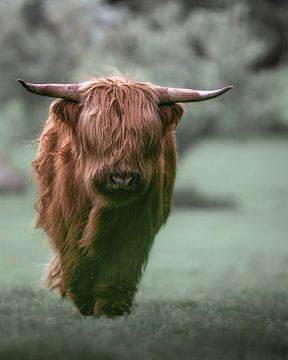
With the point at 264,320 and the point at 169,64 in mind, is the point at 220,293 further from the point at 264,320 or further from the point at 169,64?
the point at 169,64

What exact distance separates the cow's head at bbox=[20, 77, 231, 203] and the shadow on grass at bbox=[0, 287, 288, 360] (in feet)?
2.39

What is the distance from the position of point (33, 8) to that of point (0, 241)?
7875mm

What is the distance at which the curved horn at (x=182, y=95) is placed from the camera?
4848 mm

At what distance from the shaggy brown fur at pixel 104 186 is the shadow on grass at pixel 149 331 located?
239mm

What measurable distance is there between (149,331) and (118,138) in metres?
1.04

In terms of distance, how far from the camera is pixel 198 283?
8.58 m

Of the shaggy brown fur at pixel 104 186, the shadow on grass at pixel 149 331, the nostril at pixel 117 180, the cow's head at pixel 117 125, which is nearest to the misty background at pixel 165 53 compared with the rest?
the shadow on grass at pixel 149 331

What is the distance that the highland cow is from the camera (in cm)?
465

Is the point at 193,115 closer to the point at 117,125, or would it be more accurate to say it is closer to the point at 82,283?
the point at 82,283

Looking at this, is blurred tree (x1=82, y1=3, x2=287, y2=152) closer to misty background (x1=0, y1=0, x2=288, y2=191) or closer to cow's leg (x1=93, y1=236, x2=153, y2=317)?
misty background (x1=0, y1=0, x2=288, y2=191)

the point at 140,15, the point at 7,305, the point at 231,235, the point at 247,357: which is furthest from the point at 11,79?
the point at 247,357

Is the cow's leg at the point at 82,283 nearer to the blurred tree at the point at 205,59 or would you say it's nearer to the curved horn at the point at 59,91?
the curved horn at the point at 59,91

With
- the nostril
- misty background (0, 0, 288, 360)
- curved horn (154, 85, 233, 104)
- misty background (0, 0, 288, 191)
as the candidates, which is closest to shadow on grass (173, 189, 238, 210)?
misty background (0, 0, 288, 360)

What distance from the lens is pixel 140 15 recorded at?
18844mm
